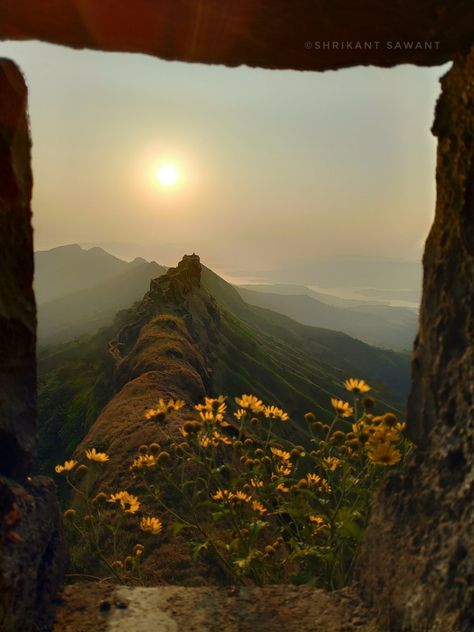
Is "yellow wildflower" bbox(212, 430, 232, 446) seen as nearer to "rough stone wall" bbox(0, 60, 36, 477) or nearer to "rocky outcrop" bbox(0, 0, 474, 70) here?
"rough stone wall" bbox(0, 60, 36, 477)

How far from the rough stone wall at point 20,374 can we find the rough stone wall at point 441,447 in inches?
126

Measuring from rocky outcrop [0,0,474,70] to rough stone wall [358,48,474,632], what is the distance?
53cm

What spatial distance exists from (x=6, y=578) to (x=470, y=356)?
4.30 m

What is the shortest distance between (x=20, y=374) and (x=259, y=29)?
4.29 metres

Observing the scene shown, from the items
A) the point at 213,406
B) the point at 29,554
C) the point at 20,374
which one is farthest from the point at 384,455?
the point at 20,374

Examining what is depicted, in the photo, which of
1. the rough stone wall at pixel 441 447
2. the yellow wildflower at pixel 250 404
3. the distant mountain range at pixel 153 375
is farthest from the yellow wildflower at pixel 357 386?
the yellow wildflower at pixel 250 404

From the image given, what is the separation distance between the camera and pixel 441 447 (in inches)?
179

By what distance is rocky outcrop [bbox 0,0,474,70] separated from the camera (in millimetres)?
4758

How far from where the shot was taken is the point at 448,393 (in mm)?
4648

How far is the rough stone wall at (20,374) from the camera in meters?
4.95

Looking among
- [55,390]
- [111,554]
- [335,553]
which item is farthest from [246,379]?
[335,553]

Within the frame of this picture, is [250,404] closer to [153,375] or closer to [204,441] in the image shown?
[204,441]

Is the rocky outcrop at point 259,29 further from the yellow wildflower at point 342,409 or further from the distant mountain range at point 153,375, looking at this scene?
the yellow wildflower at point 342,409

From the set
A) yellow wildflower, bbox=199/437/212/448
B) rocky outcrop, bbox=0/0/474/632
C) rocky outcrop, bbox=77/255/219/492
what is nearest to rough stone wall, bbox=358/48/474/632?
rocky outcrop, bbox=0/0/474/632
